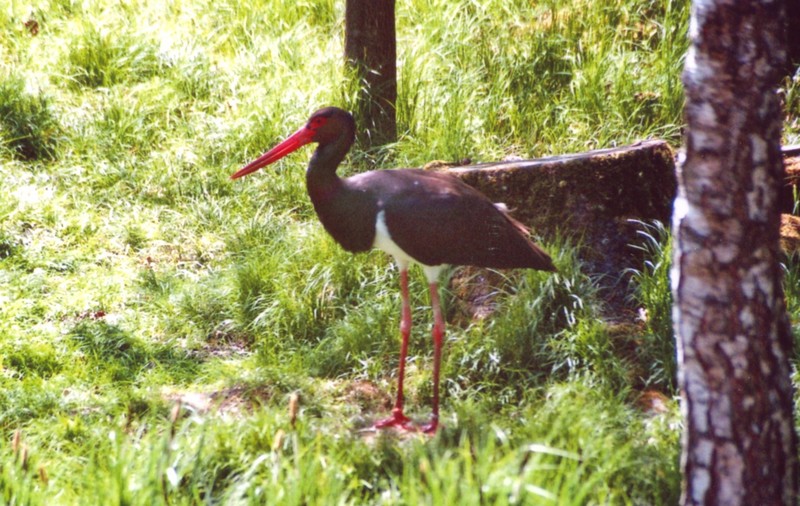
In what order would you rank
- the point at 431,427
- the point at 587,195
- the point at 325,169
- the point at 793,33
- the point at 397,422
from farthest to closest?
the point at 793,33
the point at 587,195
the point at 325,169
the point at 397,422
the point at 431,427

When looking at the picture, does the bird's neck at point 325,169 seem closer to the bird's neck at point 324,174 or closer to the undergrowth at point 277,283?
the bird's neck at point 324,174

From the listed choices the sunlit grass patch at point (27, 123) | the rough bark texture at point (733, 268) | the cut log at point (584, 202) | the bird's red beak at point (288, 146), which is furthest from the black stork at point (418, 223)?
the sunlit grass patch at point (27, 123)

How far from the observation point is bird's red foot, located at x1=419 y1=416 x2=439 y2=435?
3.71 m

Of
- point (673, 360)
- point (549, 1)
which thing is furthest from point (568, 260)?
point (549, 1)

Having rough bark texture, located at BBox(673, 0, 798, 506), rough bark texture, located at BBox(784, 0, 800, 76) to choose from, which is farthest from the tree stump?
rough bark texture, located at BBox(673, 0, 798, 506)

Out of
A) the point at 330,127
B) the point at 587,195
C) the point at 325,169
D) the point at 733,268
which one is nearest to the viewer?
the point at 733,268

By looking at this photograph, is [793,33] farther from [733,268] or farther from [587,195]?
[733,268]

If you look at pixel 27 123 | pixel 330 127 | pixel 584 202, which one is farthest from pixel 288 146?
pixel 27 123

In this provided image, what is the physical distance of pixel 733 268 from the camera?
8.42 ft

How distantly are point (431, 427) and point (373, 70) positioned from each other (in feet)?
8.64

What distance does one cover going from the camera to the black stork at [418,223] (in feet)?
12.8

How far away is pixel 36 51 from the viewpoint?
677cm

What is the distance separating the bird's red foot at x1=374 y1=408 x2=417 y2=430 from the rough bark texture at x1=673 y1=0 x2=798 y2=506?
1.29 metres

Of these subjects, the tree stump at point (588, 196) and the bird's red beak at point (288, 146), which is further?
the tree stump at point (588, 196)
